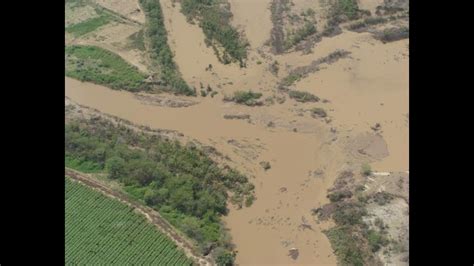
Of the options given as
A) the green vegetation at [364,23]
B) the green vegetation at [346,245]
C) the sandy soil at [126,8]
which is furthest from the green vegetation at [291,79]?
the sandy soil at [126,8]

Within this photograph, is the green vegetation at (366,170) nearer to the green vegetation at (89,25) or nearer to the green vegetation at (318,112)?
the green vegetation at (318,112)

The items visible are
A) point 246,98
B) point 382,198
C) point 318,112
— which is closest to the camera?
point 382,198

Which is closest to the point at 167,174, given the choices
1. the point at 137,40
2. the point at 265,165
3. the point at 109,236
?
the point at 109,236

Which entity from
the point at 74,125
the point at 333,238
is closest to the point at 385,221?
the point at 333,238

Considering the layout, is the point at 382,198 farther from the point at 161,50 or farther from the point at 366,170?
the point at 161,50
